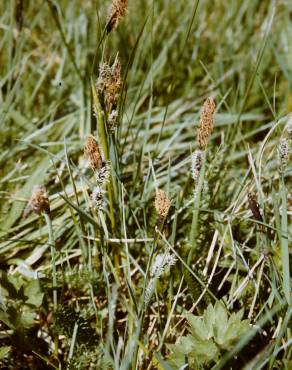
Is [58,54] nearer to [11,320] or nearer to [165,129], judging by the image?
[165,129]

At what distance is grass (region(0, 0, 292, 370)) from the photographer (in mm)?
1176

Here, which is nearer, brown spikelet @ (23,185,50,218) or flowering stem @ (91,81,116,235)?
brown spikelet @ (23,185,50,218)

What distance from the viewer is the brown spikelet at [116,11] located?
3.56 ft

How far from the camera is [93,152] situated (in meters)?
1.07

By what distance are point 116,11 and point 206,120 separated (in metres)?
0.31

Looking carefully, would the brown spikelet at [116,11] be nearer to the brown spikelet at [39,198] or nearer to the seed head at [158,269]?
the brown spikelet at [39,198]

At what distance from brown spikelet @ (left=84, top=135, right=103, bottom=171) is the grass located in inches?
5.1

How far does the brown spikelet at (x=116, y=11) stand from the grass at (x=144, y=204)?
46 mm

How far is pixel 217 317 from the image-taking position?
1130 mm

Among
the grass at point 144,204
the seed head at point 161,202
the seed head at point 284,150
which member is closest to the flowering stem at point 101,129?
the grass at point 144,204

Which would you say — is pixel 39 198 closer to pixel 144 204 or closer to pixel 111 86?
pixel 111 86

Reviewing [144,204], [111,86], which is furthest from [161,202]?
[144,204]

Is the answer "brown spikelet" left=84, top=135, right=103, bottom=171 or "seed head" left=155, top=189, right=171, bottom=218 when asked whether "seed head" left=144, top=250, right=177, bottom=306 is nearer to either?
"seed head" left=155, top=189, right=171, bottom=218

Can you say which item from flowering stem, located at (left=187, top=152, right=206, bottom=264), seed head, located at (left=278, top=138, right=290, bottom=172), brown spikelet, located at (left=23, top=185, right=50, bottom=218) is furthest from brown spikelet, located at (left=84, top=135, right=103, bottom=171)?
seed head, located at (left=278, top=138, right=290, bottom=172)
